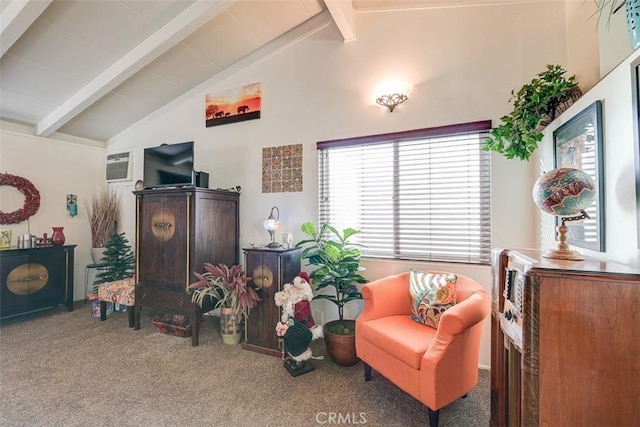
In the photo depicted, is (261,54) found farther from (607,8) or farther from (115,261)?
(115,261)

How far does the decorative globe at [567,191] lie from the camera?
1.13 meters

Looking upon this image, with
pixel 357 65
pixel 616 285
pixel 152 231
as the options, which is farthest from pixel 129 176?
pixel 616 285

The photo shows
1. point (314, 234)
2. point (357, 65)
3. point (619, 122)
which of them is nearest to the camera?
point (619, 122)

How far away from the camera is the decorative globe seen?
1.13 meters

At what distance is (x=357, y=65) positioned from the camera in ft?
9.35

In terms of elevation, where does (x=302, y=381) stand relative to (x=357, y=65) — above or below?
below

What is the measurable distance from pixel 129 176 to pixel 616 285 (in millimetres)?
5101

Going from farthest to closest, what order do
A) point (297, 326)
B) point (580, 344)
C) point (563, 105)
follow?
point (297, 326) → point (563, 105) → point (580, 344)

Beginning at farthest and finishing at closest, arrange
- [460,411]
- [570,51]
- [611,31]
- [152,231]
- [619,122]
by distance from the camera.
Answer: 1. [152,231]
2. [570,51]
3. [460,411]
4. [611,31]
5. [619,122]

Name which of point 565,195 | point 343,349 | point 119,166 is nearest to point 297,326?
point 343,349

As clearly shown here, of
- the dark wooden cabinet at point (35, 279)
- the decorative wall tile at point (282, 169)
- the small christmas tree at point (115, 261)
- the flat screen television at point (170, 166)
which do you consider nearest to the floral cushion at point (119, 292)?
the small christmas tree at point (115, 261)

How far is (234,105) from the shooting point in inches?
136

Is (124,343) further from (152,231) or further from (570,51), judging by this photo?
(570,51)

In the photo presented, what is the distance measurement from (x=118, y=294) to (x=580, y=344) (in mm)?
3983
